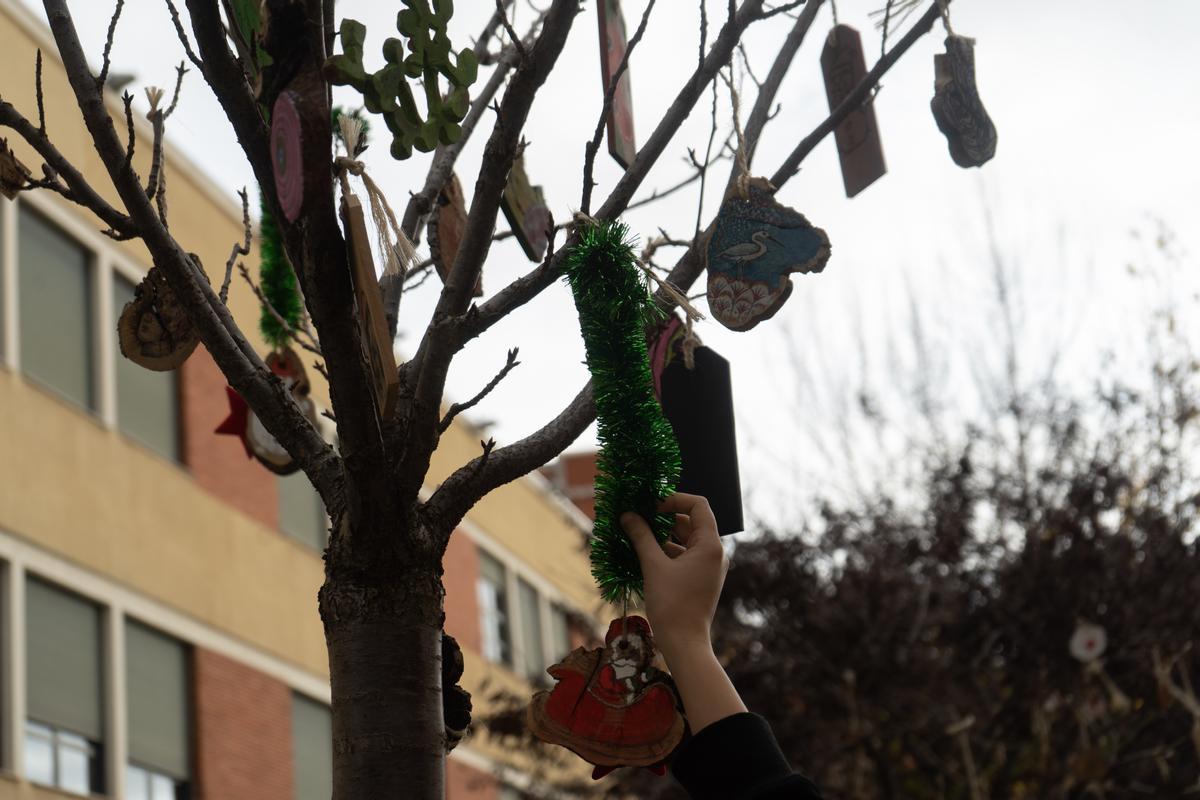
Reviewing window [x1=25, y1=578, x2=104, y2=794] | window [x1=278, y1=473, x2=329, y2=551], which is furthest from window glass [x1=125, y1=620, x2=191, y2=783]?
window [x1=278, y1=473, x2=329, y2=551]

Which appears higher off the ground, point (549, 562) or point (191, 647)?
point (549, 562)

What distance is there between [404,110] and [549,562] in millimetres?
21032

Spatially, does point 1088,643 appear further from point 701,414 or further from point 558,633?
point 558,633

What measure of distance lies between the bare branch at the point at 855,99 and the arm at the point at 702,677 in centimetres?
125

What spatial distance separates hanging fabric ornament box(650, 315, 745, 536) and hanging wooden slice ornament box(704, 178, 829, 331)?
34 centimetres

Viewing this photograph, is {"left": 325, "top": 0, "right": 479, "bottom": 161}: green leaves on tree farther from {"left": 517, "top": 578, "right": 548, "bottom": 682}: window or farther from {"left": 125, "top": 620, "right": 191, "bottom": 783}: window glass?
{"left": 517, "top": 578, "right": 548, "bottom": 682}: window

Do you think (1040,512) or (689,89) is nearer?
(689,89)

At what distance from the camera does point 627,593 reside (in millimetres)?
2111

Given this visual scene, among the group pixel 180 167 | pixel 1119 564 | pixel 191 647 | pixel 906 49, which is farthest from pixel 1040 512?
pixel 906 49

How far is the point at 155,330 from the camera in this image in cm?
321

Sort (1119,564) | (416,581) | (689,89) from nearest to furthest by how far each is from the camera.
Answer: (416,581) < (689,89) < (1119,564)

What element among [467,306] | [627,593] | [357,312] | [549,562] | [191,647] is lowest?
[627,593]

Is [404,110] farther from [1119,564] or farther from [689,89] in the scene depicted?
[1119,564]

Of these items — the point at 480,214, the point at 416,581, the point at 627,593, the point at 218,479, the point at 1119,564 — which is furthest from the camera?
the point at 218,479
